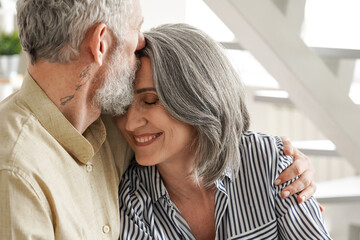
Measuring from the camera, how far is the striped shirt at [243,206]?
6.49 ft

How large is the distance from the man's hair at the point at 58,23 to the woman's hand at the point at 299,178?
2.53 feet

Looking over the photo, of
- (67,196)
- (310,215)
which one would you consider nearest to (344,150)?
(310,215)

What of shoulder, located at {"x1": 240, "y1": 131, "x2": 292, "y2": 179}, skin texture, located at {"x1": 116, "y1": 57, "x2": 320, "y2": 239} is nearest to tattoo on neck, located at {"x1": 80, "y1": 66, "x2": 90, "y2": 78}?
skin texture, located at {"x1": 116, "y1": 57, "x2": 320, "y2": 239}

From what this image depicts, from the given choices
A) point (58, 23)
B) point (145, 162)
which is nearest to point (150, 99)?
point (145, 162)

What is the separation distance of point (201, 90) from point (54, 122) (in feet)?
1.54

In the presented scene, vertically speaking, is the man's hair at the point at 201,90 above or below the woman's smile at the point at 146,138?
above

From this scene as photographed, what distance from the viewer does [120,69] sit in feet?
5.87

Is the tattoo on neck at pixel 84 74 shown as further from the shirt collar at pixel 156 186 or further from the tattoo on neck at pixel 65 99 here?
the shirt collar at pixel 156 186

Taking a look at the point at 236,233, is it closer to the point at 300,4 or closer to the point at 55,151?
the point at 55,151

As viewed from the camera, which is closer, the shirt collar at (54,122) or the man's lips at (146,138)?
the shirt collar at (54,122)

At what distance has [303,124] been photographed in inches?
186

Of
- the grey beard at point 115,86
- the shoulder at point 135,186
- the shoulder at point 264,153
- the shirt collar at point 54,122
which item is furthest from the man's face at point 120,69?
the shoulder at point 264,153

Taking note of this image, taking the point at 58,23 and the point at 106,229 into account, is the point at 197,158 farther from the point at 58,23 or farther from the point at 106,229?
the point at 58,23

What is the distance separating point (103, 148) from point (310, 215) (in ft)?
2.28
